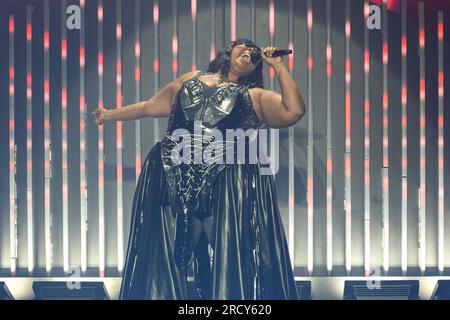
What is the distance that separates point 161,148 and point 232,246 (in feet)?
2.14

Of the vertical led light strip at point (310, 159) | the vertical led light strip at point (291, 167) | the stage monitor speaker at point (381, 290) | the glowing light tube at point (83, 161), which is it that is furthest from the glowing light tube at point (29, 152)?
the stage monitor speaker at point (381, 290)

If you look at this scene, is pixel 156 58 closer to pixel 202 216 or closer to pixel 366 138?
pixel 202 216

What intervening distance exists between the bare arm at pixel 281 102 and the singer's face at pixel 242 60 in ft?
0.43

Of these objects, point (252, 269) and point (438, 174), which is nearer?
point (252, 269)

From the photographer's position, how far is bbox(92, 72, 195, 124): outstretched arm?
19.2ft

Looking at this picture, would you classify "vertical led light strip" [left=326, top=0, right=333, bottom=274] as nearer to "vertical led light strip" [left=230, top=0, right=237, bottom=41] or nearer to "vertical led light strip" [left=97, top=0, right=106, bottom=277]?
"vertical led light strip" [left=230, top=0, right=237, bottom=41]

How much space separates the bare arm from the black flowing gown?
0.22 feet

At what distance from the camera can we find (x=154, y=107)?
19.4ft

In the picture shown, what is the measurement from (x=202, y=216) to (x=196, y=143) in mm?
393

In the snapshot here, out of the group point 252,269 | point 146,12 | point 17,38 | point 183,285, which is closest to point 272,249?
point 252,269

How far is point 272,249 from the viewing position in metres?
5.66

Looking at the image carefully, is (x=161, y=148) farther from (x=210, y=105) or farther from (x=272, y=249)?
(x=272, y=249)

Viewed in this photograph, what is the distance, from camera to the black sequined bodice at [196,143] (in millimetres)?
5668
